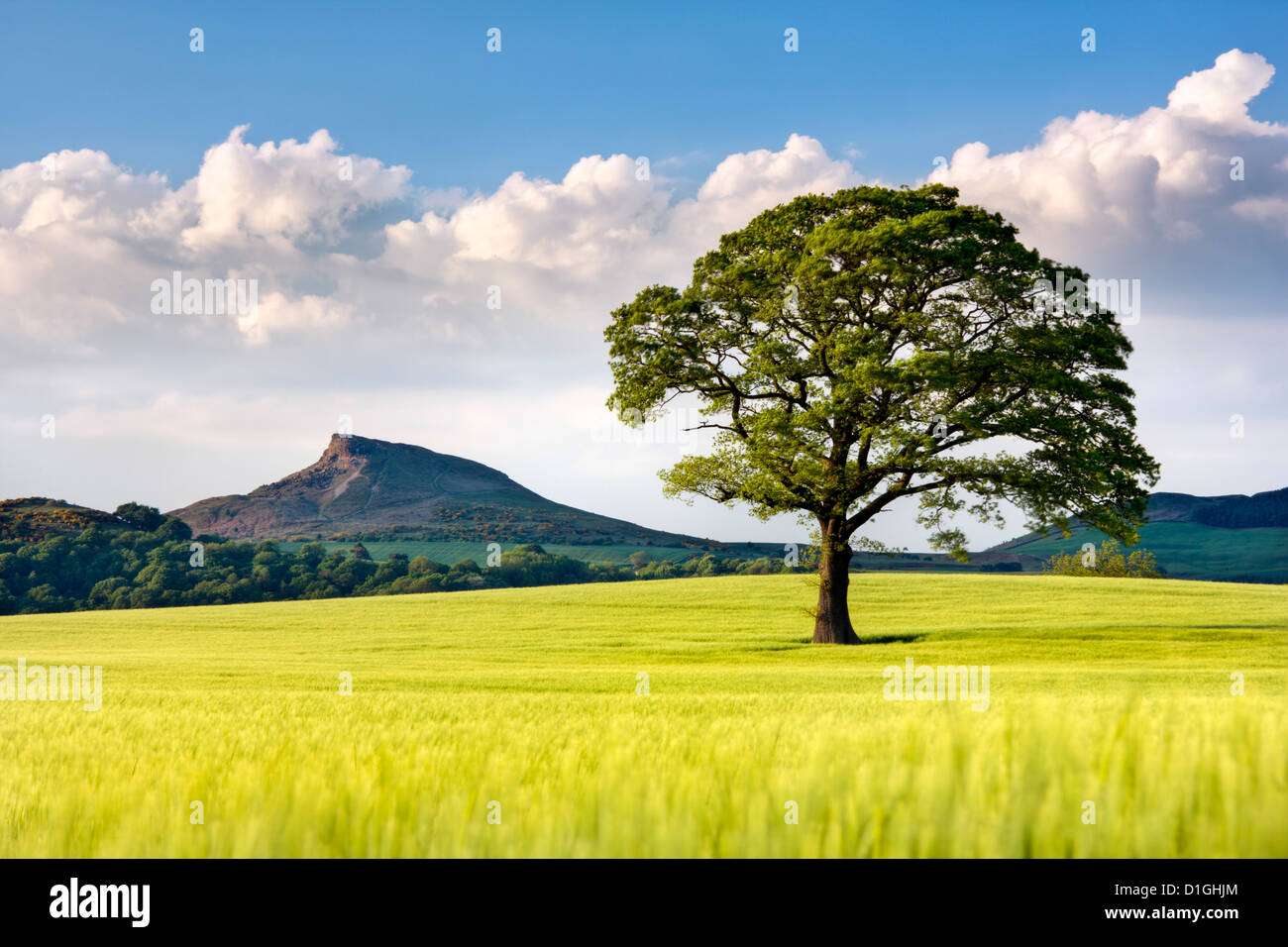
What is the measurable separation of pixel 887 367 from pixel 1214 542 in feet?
548

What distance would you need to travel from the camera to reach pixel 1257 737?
2057mm

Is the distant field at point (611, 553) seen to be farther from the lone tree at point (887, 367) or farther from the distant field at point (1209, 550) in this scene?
the lone tree at point (887, 367)

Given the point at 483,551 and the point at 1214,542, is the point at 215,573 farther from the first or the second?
the point at 1214,542

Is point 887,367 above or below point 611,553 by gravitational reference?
above

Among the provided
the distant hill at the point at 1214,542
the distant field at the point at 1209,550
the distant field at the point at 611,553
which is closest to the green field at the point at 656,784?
the distant field at the point at 611,553

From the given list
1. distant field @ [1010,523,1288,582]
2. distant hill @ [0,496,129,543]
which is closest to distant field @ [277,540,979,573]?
distant hill @ [0,496,129,543]

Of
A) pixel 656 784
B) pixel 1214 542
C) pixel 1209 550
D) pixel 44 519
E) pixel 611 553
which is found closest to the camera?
pixel 656 784

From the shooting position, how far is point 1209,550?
148375 millimetres

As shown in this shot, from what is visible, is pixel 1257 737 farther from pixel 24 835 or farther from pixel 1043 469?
pixel 1043 469

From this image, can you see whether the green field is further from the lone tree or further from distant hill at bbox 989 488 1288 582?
distant hill at bbox 989 488 1288 582

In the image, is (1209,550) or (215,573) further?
(1209,550)

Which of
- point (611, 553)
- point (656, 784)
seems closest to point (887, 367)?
point (656, 784)
